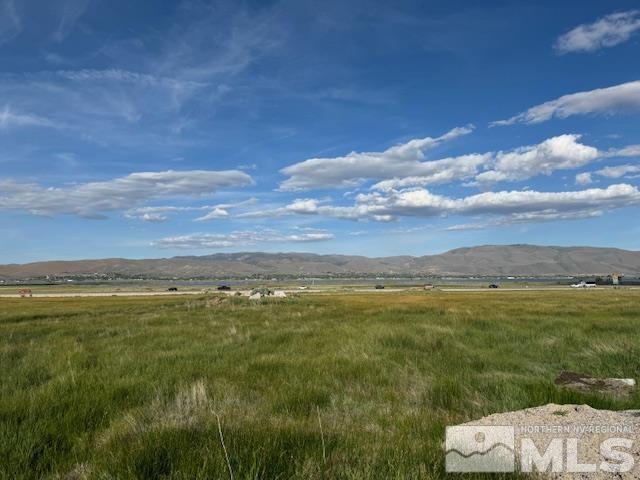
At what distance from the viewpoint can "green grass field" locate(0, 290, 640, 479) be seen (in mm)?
4660

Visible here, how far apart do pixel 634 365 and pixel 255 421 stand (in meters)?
11.1

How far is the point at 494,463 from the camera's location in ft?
15.4

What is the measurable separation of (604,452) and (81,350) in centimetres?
1421

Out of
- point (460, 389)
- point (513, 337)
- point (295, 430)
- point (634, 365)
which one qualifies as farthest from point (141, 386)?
point (513, 337)

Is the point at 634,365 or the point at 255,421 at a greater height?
the point at 255,421

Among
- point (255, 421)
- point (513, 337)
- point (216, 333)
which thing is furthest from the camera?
point (216, 333)

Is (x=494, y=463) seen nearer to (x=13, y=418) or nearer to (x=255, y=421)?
(x=255, y=421)

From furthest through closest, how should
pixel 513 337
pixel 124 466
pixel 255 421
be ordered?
pixel 513 337
pixel 255 421
pixel 124 466

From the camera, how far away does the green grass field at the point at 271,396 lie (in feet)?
15.3

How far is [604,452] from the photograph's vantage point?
4711mm

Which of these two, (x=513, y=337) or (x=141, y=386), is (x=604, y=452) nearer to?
(x=141, y=386)

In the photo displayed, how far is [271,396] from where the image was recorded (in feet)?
27.2

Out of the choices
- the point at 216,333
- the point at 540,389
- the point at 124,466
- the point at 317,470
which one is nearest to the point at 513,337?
the point at 540,389

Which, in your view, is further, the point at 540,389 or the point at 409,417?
the point at 540,389
